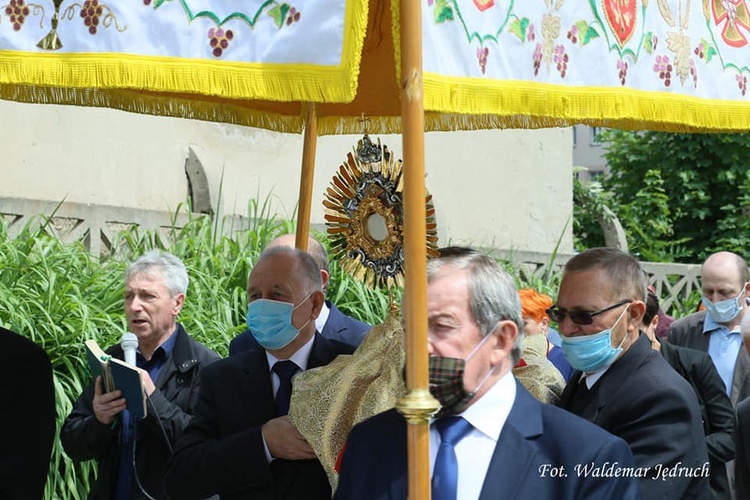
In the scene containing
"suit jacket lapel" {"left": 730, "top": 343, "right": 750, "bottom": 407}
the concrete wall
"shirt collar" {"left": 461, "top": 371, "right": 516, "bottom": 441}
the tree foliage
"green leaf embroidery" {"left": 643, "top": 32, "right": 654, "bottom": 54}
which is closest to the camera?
"shirt collar" {"left": 461, "top": 371, "right": 516, "bottom": 441}

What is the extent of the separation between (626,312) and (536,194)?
12401 millimetres

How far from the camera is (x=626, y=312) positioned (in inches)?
153

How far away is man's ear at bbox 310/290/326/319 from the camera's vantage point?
4.34 metres

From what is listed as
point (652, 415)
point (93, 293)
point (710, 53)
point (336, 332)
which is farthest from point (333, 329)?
point (93, 293)

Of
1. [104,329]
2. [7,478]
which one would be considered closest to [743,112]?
[7,478]

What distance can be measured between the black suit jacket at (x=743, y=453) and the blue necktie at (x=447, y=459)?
5.80 feet

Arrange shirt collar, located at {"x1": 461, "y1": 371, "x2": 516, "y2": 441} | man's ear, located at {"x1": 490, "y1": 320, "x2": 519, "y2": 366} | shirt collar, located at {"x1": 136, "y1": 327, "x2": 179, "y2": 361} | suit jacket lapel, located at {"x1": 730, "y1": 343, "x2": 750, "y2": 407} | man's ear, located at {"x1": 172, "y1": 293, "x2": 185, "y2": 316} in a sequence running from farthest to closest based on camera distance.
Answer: suit jacket lapel, located at {"x1": 730, "y1": 343, "x2": 750, "y2": 407}
man's ear, located at {"x1": 172, "y1": 293, "x2": 185, "y2": 316}
shirt collar, located at {"x1": 136, "y1": 327, "x2": 179, "y2": 361}
man's ear, located at {"x1": 490, "y1": 320, "x2": 519, "y2": 366}
shirt collar, located at {"x1": 461, "y1": 371, "x2": 516, "y2": 441}

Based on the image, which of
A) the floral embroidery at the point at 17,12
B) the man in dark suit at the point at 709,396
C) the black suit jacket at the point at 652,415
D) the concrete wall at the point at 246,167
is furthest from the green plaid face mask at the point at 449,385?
the concrete wall at the point at 246,167

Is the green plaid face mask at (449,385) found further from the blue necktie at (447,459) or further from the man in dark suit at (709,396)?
the man in dark suit at (709,396)

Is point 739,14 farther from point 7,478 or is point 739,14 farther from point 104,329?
point 104,329

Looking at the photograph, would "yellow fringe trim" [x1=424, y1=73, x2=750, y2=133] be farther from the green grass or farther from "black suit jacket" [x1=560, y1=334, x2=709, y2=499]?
the green grass

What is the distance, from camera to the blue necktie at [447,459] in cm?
291

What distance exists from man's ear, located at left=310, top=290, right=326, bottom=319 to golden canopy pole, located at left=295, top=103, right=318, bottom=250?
1.41ft

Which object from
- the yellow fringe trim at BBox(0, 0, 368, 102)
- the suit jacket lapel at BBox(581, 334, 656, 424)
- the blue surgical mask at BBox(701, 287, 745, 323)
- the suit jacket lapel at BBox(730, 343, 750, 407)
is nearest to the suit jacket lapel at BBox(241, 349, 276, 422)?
the suit jacket lapel at BBox(581, 334, 656, 424)
